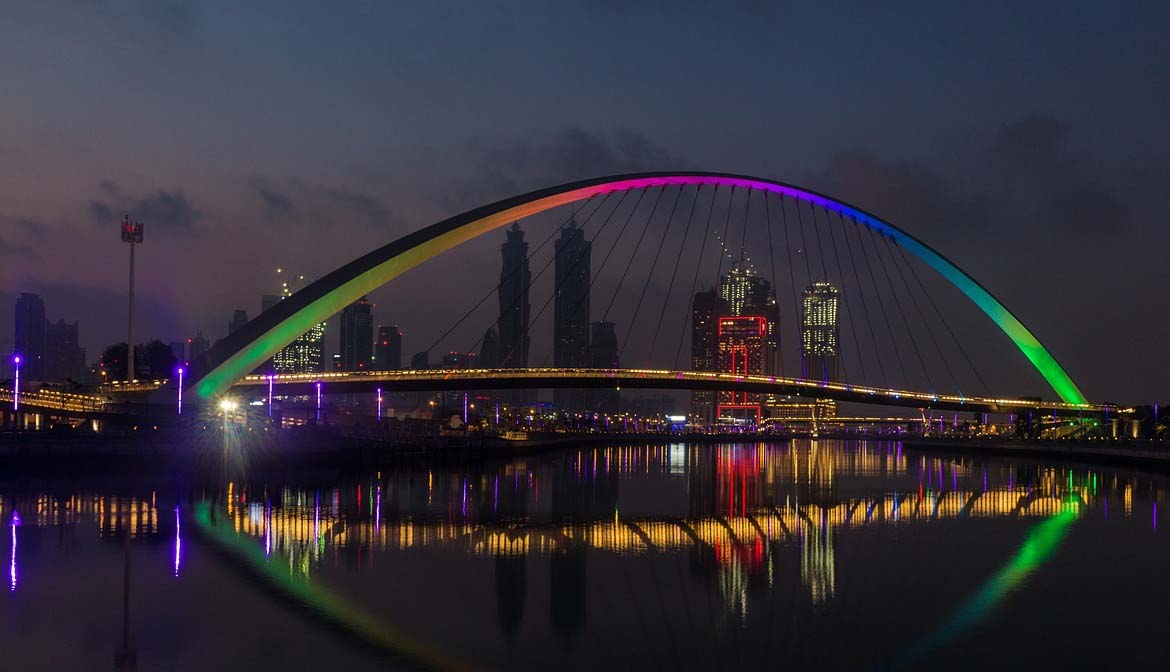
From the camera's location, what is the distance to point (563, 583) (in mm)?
15000

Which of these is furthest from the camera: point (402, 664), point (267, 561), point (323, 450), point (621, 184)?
point (621, 184)

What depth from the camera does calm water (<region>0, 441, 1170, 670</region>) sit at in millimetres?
11211

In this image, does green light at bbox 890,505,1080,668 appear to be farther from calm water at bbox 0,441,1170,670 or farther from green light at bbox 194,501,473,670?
green light at bbox 194,501,473,670

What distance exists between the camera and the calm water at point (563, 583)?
11211 millimetres

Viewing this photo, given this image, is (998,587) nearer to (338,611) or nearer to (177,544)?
(338,611)

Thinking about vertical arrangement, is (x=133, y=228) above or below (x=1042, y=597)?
above

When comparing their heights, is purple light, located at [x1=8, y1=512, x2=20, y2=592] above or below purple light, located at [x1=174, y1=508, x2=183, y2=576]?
above

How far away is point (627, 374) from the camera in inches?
2312

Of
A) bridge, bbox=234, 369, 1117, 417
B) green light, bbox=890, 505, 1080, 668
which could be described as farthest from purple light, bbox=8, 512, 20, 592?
bridge, bbox=234, 369, 1117, 417

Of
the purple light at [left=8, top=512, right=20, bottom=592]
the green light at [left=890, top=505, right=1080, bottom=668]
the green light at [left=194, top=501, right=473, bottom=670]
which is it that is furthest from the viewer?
the purple light at [left=8, top=512, right=20, bottom=592]

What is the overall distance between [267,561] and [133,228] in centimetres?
3205

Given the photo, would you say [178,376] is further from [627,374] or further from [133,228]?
[627,374]

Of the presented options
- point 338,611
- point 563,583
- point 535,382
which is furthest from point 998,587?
point 535,382

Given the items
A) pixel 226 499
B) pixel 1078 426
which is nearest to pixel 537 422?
pixel 1078 426
